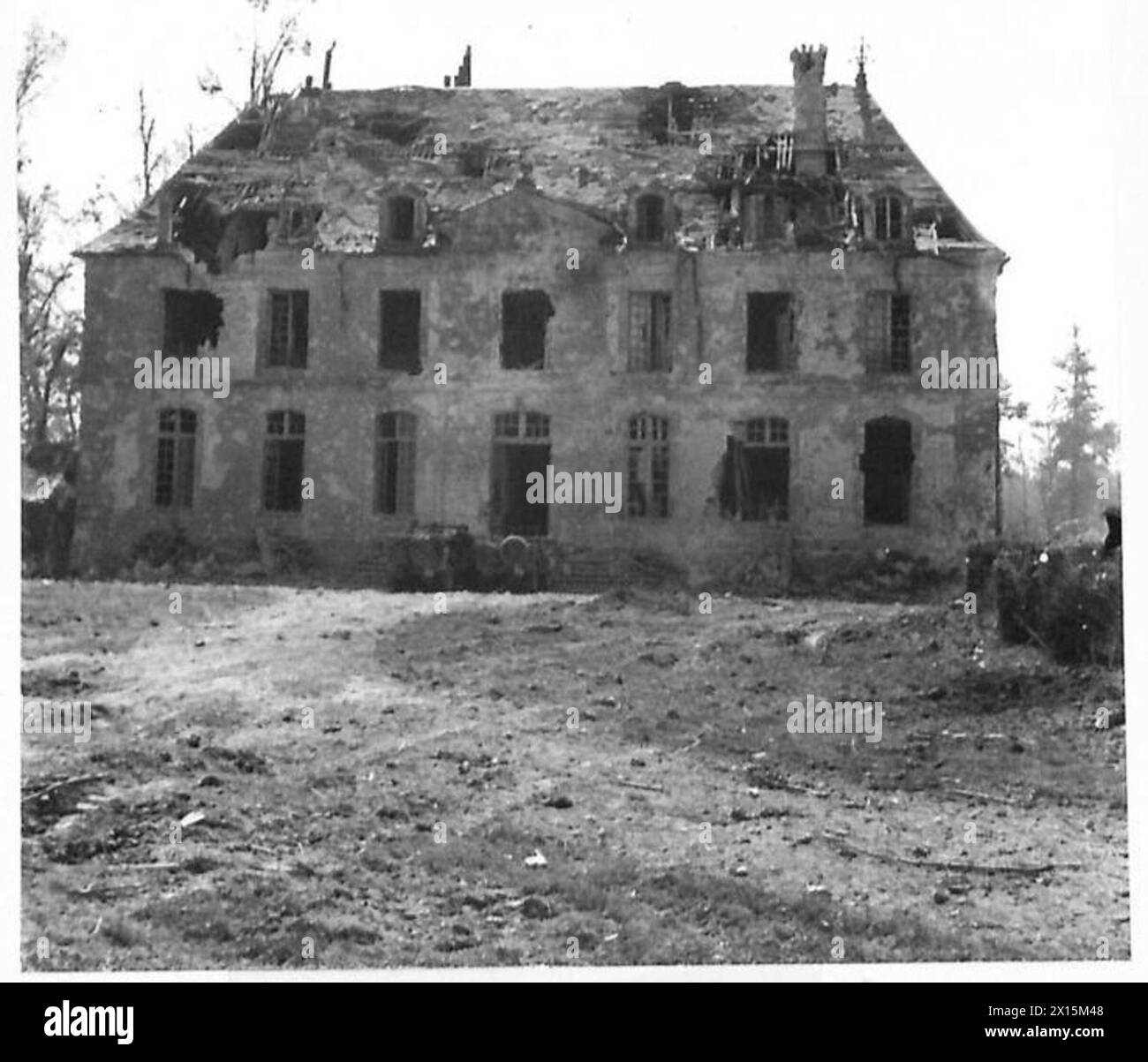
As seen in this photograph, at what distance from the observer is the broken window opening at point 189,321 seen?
30.3 ft

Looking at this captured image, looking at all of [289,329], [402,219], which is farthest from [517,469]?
[402,219]

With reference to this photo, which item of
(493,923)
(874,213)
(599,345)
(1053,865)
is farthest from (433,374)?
(1053,865)

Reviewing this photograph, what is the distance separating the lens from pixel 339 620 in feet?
26.2

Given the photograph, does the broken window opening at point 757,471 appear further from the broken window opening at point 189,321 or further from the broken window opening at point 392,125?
the broken window opening at point 189,321

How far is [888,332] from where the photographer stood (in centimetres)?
1007

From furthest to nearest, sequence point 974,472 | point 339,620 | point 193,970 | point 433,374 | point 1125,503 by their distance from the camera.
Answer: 1. point 433,374
2. point 974,472
3. point 339,620
4. point 1125,503
5. point 193,970

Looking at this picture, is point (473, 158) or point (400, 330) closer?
point (400, 330)

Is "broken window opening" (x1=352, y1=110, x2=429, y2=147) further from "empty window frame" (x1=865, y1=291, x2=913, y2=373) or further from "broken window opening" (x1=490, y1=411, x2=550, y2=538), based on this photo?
"empty window frame" (x1=865, y1=291, x2=913, y2=373)

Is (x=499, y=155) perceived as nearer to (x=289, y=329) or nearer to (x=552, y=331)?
(x=552, y=331)

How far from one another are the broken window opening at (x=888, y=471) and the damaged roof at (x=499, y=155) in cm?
151

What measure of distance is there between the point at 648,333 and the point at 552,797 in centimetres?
486

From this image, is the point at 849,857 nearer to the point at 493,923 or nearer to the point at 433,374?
the point at 493,923

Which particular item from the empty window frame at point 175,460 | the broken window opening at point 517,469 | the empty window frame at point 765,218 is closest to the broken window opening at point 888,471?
the empty window frame at point 765,218

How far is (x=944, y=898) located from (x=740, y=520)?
12.0 feet
